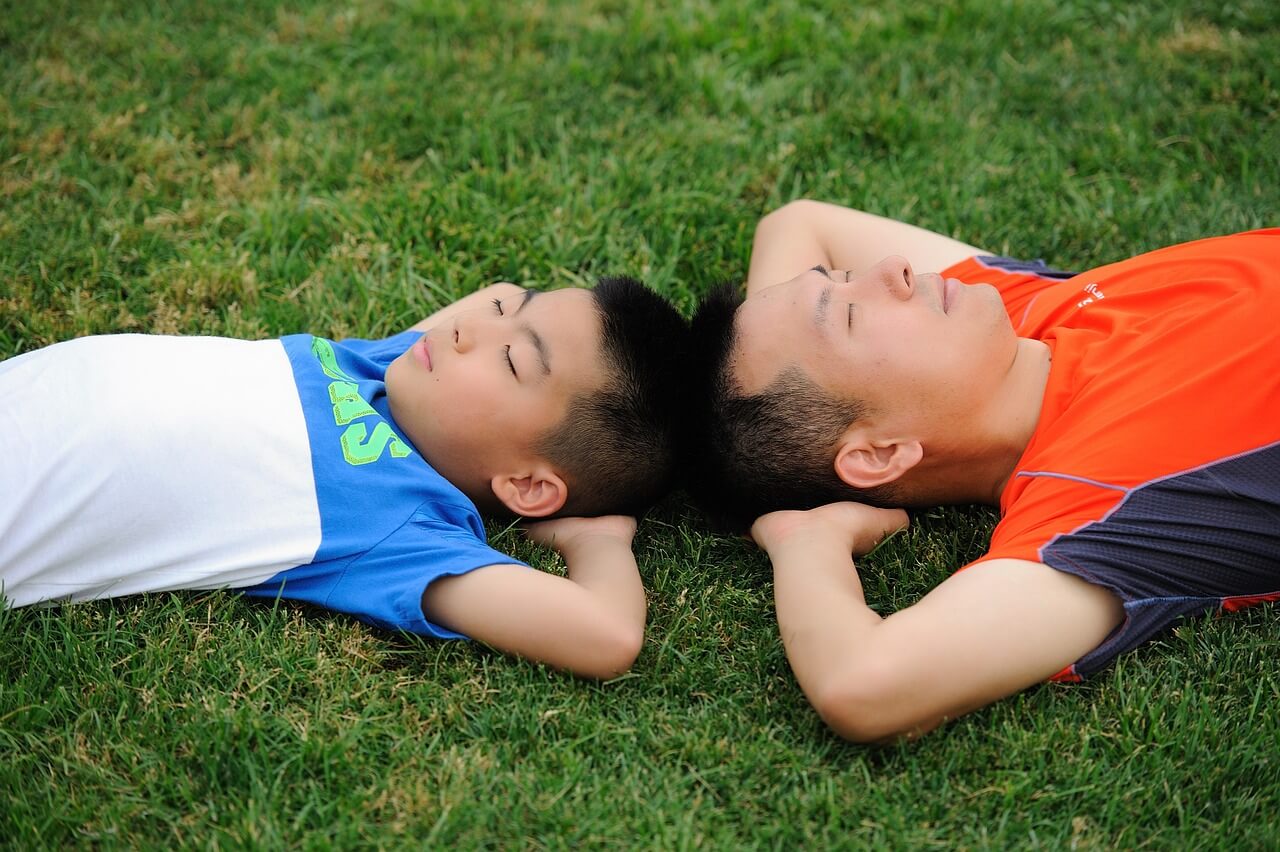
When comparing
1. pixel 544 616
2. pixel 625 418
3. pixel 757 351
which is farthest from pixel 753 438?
pixel 544 616

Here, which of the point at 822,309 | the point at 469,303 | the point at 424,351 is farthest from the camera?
the point at 469,303

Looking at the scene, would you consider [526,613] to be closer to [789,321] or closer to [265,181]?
[789,321]

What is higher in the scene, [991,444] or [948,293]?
[948,293]

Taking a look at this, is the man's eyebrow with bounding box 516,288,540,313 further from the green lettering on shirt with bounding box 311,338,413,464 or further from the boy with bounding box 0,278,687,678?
the green lettering on shirt with bounding box 311,338,413,464

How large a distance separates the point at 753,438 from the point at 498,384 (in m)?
0.69

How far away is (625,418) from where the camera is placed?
3004 mm

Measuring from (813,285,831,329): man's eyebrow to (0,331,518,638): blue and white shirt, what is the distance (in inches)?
40.1

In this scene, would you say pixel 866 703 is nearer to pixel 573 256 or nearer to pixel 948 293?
Answer: pixel 948 293

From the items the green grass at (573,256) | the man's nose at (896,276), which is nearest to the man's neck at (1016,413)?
the green grass at (573,256)

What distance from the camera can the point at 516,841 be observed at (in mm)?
2303

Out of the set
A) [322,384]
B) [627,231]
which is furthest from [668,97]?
[322,384]

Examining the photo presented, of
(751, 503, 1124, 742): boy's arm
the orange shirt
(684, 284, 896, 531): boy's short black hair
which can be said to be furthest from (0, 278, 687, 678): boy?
the orange shirt

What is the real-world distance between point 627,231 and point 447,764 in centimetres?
228

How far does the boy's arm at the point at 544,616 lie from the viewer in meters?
2.65
